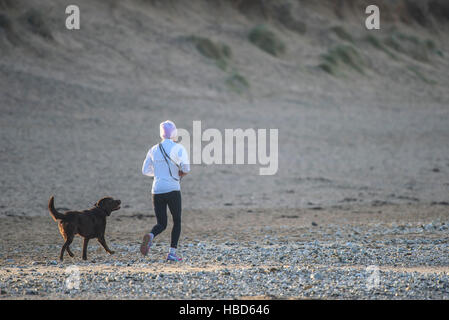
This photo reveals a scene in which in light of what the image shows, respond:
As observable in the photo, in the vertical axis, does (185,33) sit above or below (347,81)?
above

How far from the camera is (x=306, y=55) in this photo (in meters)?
33.3

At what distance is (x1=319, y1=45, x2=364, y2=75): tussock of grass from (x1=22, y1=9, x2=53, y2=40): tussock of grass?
13.3 metres

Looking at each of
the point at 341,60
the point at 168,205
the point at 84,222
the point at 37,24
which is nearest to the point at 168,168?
the point at 168,205

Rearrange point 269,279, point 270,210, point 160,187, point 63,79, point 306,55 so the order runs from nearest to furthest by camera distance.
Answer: point 269,279 → point 160,187 → point 270,210 → point 63,79 → point 306,55

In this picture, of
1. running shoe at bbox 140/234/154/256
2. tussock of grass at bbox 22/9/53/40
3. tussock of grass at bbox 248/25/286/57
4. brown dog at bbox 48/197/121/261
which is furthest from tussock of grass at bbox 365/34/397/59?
running shoe at bbox 140/234/154/256

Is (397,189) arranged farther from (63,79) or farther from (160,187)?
(63,79)

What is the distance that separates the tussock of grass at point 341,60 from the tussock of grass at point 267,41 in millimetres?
2347

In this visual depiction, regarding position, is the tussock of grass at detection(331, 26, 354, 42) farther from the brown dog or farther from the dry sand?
the brown dog

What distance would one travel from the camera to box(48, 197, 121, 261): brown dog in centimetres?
726

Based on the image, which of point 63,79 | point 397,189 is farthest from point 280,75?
point 397,189

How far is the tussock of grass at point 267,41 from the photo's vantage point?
32.6 m

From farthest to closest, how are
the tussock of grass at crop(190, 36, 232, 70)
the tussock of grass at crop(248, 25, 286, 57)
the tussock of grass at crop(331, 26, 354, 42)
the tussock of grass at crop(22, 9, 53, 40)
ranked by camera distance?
the tussock of grass at crop(331, 26, 354, 42)
the tussock of grass at crop(248, 25, 286, 57)
the tussock of grass at crop(190, 36, 232, 70)
the tussock of grass at crop(22, 9, 53, 40)
